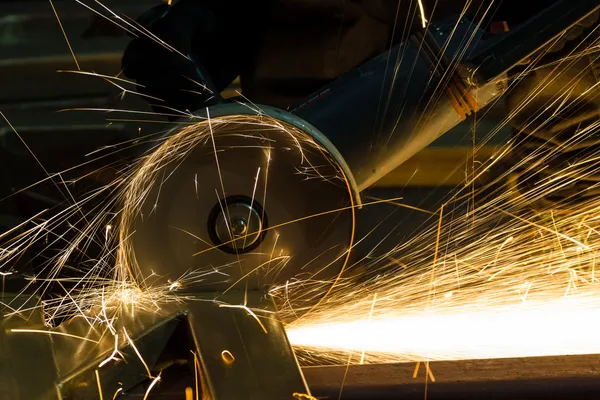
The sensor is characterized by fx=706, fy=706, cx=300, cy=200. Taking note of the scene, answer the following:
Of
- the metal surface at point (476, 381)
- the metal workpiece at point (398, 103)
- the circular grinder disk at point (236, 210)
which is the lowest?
the metal surface at point (476, 381)

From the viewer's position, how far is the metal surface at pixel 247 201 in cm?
170

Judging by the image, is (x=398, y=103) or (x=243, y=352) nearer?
(x=243, y=352)

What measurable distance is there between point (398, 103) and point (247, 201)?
44 centimetres

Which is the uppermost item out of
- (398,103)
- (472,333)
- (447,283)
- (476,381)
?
(398,103)

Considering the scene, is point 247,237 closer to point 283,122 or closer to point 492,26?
point 283,122

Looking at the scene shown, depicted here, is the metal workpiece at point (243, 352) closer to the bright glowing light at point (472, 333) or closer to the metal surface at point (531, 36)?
the bright glowing light at point (472, 333)

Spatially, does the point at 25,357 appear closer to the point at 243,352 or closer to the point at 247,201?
the point at 243,352

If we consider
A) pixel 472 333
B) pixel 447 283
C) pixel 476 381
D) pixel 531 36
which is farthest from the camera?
pixel 447 283

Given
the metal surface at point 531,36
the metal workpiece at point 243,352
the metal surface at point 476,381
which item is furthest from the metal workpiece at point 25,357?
the metal surface at point 531,36

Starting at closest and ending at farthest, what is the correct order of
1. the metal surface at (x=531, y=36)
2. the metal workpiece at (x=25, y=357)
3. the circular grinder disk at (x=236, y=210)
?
the metal workpiece at (x=25, y=357) < the metal surface at (x=531, y=36) < the circular grinder disk at (x=236, y=210)

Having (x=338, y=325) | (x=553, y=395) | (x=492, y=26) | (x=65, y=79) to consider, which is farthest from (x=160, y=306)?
(x=65, y=79)

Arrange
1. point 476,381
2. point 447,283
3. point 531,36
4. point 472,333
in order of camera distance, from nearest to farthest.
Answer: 1. point 476,381
2. point 531,36
3. point 472,333
4. point 447,283

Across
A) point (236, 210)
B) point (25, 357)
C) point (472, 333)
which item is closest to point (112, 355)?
point (25, 357)

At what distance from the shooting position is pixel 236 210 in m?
1.69
